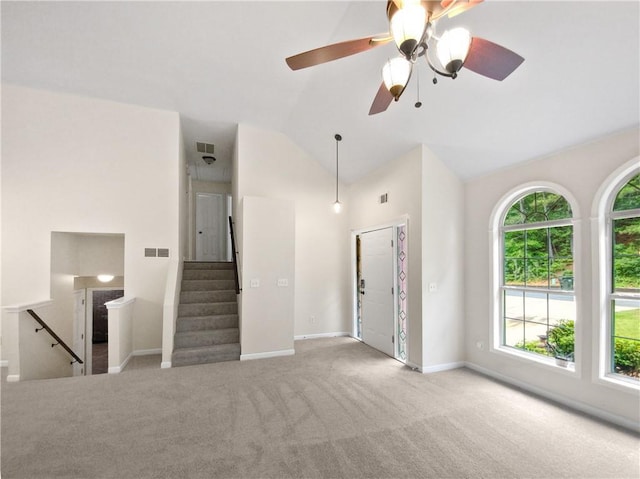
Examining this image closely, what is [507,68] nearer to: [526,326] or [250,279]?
[526,326]

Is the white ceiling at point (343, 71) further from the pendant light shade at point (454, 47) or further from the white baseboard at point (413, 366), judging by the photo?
the white baseboard at point (413, 366)

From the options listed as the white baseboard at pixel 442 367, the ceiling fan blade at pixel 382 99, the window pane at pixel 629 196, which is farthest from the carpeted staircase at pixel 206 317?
the window pane at pixel 629 196

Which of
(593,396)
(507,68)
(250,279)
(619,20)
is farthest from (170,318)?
(619,20)

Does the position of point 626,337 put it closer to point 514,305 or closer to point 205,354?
point 514,305

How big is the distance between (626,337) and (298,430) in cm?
331

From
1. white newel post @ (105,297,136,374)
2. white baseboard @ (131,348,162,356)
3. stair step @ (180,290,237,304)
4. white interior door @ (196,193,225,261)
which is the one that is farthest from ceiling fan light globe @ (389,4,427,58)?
white interior door @ (196,193,225,261)

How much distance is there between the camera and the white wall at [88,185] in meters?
4.64

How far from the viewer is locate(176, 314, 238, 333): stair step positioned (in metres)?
4.98

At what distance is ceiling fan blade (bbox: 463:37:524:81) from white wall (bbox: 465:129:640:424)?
6.77 feet

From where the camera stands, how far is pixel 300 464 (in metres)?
2.29

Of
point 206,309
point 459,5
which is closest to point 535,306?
point 459,5

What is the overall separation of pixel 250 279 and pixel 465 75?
3985mm

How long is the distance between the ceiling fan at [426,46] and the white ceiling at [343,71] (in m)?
1.15

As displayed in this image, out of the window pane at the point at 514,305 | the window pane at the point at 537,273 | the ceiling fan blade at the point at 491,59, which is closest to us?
the ceiling fan blade at the point at 491,59
